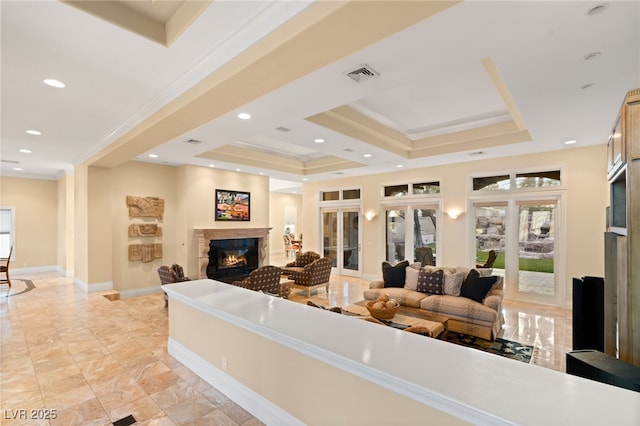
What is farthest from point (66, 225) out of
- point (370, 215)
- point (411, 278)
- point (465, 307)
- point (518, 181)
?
point (518, 181)

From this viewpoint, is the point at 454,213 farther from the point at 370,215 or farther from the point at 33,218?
the point at 33,218

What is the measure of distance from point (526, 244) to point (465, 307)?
9.93 feet

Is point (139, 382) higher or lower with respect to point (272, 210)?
lower

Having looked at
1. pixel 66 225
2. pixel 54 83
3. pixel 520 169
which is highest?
pixel 54 83

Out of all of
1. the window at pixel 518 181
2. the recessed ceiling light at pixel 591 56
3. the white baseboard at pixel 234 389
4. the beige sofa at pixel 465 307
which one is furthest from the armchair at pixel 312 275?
the recessed ceiling light at pixel 591 56

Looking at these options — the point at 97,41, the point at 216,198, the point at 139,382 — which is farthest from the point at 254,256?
the point at 97,41

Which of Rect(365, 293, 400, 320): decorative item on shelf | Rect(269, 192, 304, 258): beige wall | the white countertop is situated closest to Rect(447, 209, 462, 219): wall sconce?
Rect(365, 293, 400, 320): decorative item on shelf

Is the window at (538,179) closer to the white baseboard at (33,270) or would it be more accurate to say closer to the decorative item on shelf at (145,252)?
the decorative item on shelf at (145,252)

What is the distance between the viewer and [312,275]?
259 inches

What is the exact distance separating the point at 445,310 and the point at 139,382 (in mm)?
4076

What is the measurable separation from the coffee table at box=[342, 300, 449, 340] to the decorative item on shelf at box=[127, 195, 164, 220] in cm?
521

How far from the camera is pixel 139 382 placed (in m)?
2.91

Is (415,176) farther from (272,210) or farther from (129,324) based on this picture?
(272,210)

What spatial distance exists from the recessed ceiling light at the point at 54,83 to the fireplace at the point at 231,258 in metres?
4.74
